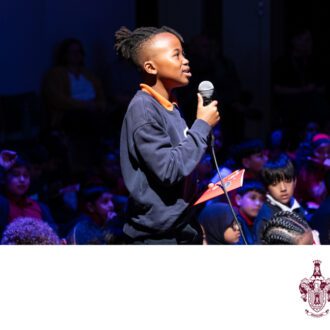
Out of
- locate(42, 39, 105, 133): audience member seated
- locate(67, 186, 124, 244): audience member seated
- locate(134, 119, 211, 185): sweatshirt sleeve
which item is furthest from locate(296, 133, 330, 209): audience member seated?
locate(134, 119, 211, 185): sweatshirt sleeve

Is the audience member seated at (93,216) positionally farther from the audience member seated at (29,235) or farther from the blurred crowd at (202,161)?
the audience member seated at (29,235)

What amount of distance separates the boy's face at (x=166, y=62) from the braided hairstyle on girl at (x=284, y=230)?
2.13 feet

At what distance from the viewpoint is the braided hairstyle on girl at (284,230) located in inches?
190

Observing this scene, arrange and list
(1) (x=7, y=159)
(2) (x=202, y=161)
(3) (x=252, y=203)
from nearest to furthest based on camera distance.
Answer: (2) (x=202, y=161), (3) (x=252, y=203), (1) (x=7, y=159)

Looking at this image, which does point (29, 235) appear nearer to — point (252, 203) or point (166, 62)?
point (166, 62)

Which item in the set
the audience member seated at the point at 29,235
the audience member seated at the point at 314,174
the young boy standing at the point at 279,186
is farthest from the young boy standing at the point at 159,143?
the audience member seated at the point at 314,174

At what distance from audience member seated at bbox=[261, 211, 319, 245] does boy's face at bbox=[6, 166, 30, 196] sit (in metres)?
2.81

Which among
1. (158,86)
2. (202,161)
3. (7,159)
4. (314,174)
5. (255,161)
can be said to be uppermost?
(158,86)

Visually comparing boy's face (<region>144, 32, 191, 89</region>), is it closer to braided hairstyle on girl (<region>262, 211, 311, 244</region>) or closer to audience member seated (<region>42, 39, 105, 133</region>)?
braided hairstyle on girl (<region>262, 211, 311, 244</region>)

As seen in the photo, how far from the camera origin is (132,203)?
180 inches

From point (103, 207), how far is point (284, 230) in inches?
106

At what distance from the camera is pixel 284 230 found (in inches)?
191
